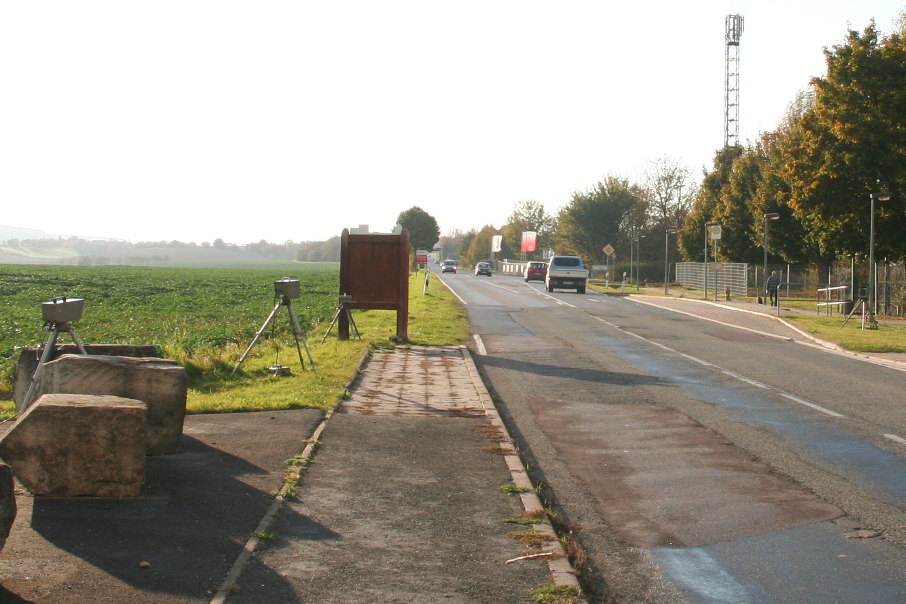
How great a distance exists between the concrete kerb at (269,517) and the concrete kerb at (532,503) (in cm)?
169

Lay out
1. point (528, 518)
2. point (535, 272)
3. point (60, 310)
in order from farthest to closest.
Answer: point (535, 272)
point (60, 310)
point (528, 518)

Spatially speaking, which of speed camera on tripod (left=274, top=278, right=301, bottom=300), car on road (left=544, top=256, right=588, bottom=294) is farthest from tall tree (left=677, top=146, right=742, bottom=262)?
speed camera on tripod (left=274, top=278, right=301, bottom=300)

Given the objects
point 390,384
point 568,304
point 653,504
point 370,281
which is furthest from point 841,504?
point 568,304

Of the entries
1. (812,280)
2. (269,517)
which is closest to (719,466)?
(269,517)

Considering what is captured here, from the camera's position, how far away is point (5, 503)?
5.21 meters

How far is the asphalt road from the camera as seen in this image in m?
5.89

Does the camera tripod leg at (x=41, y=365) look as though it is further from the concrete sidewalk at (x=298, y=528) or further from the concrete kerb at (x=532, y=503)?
the concrete kerb at (x=532, y=503)

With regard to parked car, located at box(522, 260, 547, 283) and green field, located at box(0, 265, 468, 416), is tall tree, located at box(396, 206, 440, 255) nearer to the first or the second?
parked car, located at box(522, 260, 547, 283)

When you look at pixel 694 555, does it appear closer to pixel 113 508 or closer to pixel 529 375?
pixel 113 508

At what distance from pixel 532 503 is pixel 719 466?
8.44ft

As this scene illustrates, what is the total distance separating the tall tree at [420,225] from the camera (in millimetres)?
151875

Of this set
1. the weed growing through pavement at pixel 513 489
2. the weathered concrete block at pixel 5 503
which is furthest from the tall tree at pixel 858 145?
the weathered concrete block at pixel 5 503

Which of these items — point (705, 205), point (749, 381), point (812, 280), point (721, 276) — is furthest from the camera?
point (705, 205)

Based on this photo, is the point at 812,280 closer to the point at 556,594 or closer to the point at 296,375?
the point at 296,375
